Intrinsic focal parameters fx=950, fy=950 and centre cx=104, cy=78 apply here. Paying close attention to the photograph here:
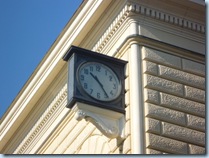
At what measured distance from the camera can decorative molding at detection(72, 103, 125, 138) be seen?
45.6ft

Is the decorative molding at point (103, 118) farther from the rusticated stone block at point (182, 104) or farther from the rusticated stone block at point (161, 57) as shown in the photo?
the rusticated stone block at point (161, 57)

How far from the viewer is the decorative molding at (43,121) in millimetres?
17062

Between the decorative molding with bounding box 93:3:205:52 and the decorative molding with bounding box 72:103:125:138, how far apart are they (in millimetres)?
1841

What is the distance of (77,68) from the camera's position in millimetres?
14258

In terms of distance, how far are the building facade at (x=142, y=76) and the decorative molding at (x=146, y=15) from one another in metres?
0.02

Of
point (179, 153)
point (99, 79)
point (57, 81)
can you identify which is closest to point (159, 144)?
point (179, 153)

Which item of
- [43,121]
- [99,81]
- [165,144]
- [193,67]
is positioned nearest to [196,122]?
[165,144]

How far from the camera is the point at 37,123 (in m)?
18.0

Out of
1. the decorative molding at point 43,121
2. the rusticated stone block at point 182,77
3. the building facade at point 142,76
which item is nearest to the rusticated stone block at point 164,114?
the building facade at point 142,76

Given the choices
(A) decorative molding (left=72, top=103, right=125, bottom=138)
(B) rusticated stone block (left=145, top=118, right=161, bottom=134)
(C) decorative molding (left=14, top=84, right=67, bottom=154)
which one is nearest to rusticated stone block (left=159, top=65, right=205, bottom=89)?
(B) rusticated stone block (left=145, top=118, right=161, bottom=134)

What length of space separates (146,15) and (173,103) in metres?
1.61

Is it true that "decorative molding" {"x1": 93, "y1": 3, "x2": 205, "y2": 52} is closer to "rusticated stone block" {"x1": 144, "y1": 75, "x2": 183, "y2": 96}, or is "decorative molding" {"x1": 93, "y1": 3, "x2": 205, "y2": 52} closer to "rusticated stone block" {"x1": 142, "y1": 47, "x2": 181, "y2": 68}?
"rusticated stone block" {"x1": 142, "y1": 47, "x2": 181, "y2": 68}

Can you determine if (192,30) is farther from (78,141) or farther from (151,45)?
(78,141)

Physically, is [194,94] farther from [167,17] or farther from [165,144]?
[167,17]
